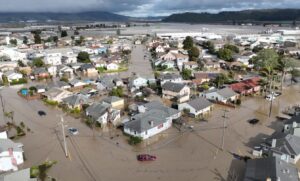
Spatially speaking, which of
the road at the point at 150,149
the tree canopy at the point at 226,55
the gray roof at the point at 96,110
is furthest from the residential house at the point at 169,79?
the tree canopy at the point at 226,55

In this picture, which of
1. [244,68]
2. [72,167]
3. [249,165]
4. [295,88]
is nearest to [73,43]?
[244,68]

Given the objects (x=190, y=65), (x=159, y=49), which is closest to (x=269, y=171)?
(x=190, y=65)

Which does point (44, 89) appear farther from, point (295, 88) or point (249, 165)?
point (295, 88)

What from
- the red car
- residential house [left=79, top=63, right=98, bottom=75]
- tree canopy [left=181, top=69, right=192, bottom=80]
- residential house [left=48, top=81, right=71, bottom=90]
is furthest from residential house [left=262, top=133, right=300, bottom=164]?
residential house [left=79, top=63, right=98, bottom=75]

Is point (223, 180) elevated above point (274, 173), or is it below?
below

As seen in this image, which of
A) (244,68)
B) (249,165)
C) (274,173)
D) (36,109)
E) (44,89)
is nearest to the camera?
(274,173)

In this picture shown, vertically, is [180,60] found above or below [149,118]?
above

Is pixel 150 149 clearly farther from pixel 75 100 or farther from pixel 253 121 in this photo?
pixel 75 100

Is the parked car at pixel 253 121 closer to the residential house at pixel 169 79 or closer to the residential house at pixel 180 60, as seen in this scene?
the residential house at pixel 169 79
